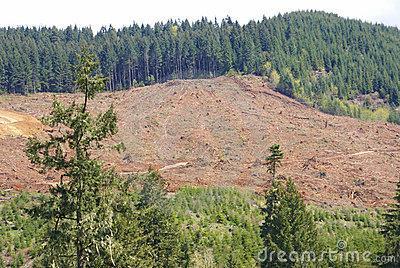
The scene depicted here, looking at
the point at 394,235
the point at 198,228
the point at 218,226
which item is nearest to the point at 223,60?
the point at 218,226

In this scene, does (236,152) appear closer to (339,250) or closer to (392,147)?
(392,147)

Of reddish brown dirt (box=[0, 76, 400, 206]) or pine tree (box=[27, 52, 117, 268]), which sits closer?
pine tree (box=[27, 52, 117, 268])

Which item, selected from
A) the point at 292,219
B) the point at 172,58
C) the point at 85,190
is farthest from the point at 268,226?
the point at 172,58

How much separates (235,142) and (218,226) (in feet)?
114

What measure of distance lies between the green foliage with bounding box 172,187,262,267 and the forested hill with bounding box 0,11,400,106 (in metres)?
66.5

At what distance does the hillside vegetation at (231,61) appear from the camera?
115312 millimetres

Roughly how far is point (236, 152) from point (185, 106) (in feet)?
70.2

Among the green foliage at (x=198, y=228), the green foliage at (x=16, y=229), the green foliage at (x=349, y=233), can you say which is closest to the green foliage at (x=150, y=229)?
the green foliage at (x=198, y=228)

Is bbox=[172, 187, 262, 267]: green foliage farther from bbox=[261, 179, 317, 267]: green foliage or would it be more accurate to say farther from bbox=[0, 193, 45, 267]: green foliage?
bbox=[0, 193, 45, 267]: green foliage

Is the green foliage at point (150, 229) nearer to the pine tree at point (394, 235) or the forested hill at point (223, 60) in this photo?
the pine tree at point (394, 235)

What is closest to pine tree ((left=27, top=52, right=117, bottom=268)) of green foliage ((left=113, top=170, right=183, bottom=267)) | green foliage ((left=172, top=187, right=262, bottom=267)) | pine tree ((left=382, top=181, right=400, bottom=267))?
green foliage ((left=113, top=170, right=183, bottom=267))

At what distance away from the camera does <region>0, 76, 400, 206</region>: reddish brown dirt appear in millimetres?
60656

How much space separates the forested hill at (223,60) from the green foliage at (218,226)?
2620 inches

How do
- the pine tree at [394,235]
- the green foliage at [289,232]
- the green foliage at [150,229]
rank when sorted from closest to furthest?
1. the green foliage at [150,229]
2. the pine tree at [394,235]
3. the green foliage at [289,232]
